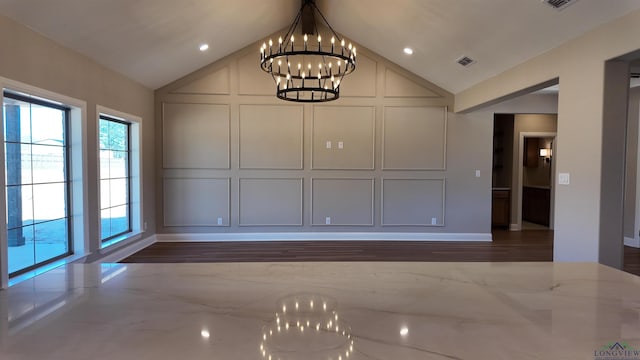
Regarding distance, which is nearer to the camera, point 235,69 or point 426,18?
point 426,18

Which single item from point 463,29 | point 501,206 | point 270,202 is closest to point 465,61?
point 463,29

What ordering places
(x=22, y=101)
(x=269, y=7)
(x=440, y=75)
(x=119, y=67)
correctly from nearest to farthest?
(x=22, y=101)
(x=119, y=67)
(x=269, y=7)
(x=440, y=75)

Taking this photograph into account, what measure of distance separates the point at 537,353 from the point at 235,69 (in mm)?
6152

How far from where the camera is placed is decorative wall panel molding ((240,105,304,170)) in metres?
6.23

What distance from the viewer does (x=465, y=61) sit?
5.01m

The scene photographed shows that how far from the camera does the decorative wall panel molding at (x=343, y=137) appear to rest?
6285 mm

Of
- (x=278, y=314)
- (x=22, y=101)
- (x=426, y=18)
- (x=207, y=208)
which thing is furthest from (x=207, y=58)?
(x=278, y=314)

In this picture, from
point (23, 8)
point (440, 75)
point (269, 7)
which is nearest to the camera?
point (23, 8)

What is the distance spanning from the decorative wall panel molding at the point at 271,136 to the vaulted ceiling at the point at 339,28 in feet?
3.68

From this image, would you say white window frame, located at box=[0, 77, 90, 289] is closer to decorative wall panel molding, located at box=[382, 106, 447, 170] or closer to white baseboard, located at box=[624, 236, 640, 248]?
decorative wall panel molding, located at box=[382, 106, 447, 170]

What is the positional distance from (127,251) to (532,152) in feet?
29.6

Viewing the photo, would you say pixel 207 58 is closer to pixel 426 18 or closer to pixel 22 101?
pixel 22 101

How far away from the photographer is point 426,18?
14.5 ft

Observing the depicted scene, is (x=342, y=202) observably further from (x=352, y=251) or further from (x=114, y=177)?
(x=114, y=177)
